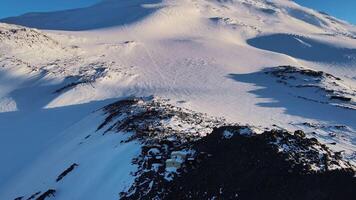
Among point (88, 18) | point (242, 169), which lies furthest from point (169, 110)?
point (88, 18)

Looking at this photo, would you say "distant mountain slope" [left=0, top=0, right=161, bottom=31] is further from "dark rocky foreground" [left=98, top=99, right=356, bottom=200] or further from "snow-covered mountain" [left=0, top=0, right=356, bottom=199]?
"dark rocky foreground" [left=98, top=99, right=356, bottom=200]

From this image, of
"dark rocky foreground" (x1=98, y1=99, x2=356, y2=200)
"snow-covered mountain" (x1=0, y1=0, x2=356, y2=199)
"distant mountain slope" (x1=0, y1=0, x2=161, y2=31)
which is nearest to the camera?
"dark rocky foreground" (x1=98, y1=99, x2=356, y2=200)

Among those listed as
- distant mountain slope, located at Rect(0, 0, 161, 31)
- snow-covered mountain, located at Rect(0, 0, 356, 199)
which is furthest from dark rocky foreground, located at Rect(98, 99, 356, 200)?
distant mountain slope, located at Rect(0, 0, 161, 31)

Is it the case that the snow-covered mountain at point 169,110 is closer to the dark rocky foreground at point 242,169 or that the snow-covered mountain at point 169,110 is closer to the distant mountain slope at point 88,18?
the dark rocky foreground at point 242,169

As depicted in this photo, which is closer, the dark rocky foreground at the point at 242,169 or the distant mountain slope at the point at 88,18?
the dark rocky foreground at the point at 242,169

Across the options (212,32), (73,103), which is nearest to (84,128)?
(73,103)

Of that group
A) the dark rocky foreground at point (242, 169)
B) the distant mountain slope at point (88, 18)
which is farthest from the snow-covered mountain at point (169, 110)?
the distant mountain slope at point (88, 18)

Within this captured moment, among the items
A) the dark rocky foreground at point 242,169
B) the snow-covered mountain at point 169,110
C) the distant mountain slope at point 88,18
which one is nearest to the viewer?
the dark rocky foreground at point 242,169

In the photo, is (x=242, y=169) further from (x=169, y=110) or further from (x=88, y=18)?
(x=88, y=18)
